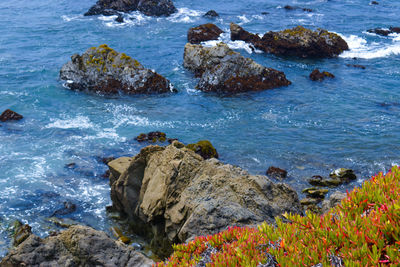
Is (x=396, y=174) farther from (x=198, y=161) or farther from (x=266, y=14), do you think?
(x=266, y=14)

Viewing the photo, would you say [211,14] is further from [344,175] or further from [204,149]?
[344,175]

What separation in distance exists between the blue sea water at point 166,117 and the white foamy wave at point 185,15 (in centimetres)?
375

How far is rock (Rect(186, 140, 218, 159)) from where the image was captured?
26297 mm

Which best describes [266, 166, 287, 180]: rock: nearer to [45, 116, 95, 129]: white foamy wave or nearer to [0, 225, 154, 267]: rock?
[0, 225, 154, 267]: rock

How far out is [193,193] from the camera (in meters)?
16.5

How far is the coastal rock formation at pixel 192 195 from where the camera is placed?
1481cm

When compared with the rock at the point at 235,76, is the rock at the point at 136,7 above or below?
above

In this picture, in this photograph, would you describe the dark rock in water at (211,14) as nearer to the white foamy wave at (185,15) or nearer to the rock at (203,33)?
the white foamy wave at (185,15)

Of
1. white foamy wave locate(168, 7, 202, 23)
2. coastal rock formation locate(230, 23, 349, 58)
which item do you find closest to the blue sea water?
coastal rock formation locate(230, 23, 349, 58)

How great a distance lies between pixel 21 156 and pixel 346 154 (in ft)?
67.7

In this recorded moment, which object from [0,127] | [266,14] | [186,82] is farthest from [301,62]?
[0,127]

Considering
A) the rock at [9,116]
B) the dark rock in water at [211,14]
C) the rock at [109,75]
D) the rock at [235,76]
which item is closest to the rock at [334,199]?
the rock at [235,76]

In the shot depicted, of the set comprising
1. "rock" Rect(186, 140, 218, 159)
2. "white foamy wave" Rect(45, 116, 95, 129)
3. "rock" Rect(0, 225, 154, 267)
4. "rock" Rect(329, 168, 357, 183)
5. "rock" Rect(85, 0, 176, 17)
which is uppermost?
"rock" Rect(85, 0, 176, 17)

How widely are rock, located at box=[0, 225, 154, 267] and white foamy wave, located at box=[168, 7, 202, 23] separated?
48.2 metres
